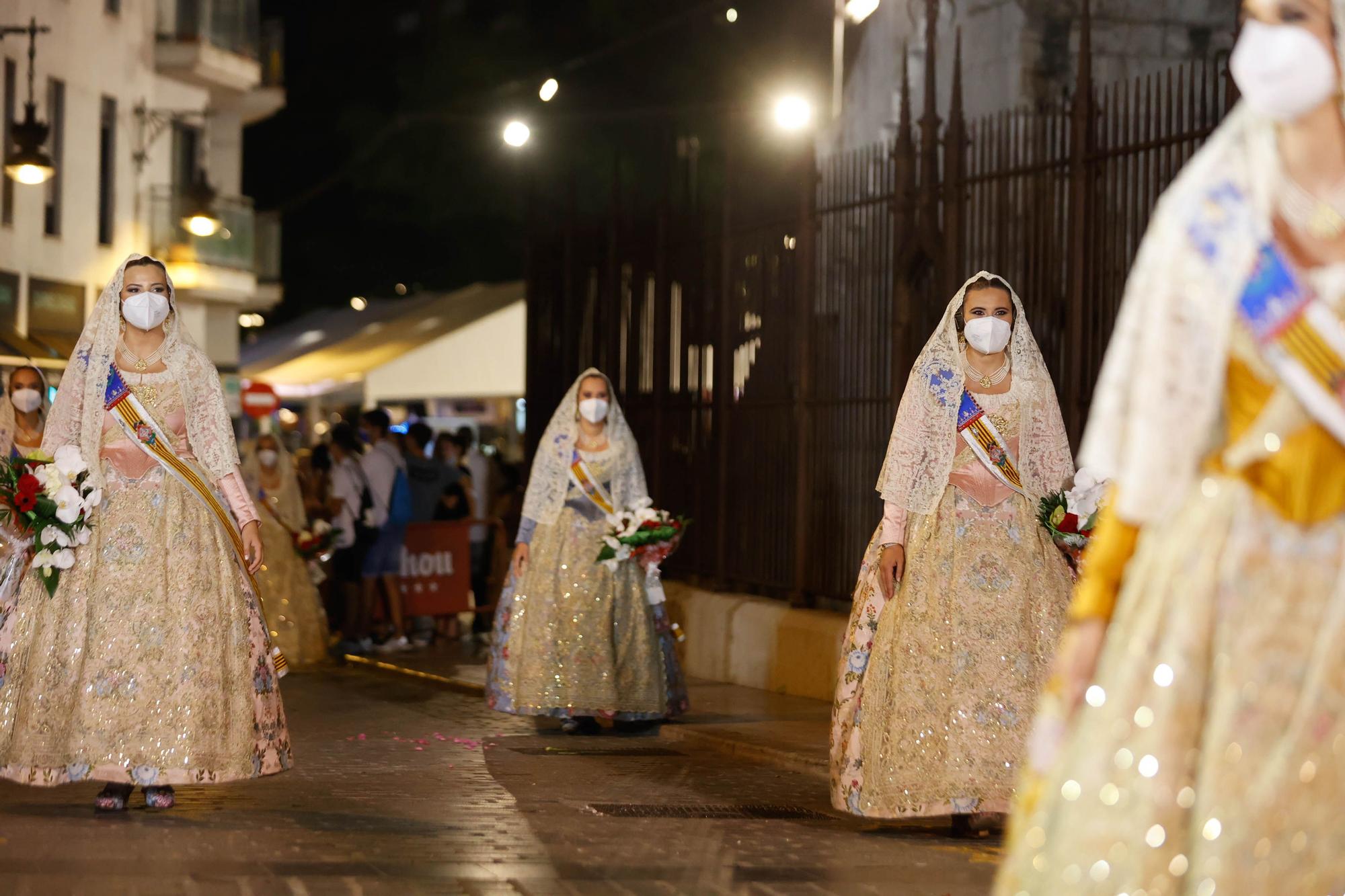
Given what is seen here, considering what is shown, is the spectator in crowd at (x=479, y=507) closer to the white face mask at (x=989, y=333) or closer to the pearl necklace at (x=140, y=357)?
the pearl necklace at (x=140, y=357)

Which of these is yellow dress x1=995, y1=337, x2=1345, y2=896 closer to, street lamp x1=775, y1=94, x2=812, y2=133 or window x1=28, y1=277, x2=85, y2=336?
street lamp x1=775, y1=94, x2=812, y2=133

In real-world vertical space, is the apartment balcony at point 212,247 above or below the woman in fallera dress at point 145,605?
above

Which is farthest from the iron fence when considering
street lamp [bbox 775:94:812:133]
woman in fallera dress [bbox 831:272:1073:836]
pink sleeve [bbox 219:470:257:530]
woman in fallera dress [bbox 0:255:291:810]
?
woman in fallera dress [bbox 0:255:291:810]

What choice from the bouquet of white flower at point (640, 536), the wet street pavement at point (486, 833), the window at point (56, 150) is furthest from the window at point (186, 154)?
the wet street pavement at point (486, 833)

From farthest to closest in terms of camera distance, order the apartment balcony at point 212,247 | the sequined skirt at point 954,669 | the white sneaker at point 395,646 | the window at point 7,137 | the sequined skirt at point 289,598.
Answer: the apartment balcony at point 212,247 < the window at point 7,137 < the white sneaker at point 395,646 < the sequined skirt at point 289,598 < the sequined skirt at point 954,669

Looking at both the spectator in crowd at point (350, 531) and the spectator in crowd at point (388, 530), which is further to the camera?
the spectator in crowd at point (388, 530)

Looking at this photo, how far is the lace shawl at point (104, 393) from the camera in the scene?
866 cm

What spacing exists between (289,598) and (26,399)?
5100 mm

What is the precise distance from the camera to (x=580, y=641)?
1209cm

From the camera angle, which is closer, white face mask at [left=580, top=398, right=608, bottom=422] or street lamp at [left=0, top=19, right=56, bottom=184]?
white face mask at [left=580, top=398, right=608, bottom=422]

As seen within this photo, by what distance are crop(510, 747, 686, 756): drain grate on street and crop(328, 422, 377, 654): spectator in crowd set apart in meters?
6.71

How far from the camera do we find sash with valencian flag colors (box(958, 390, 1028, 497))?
8.14 m

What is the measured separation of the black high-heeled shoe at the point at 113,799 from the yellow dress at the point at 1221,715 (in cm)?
548

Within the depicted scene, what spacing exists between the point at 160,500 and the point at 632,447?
14.1ft
